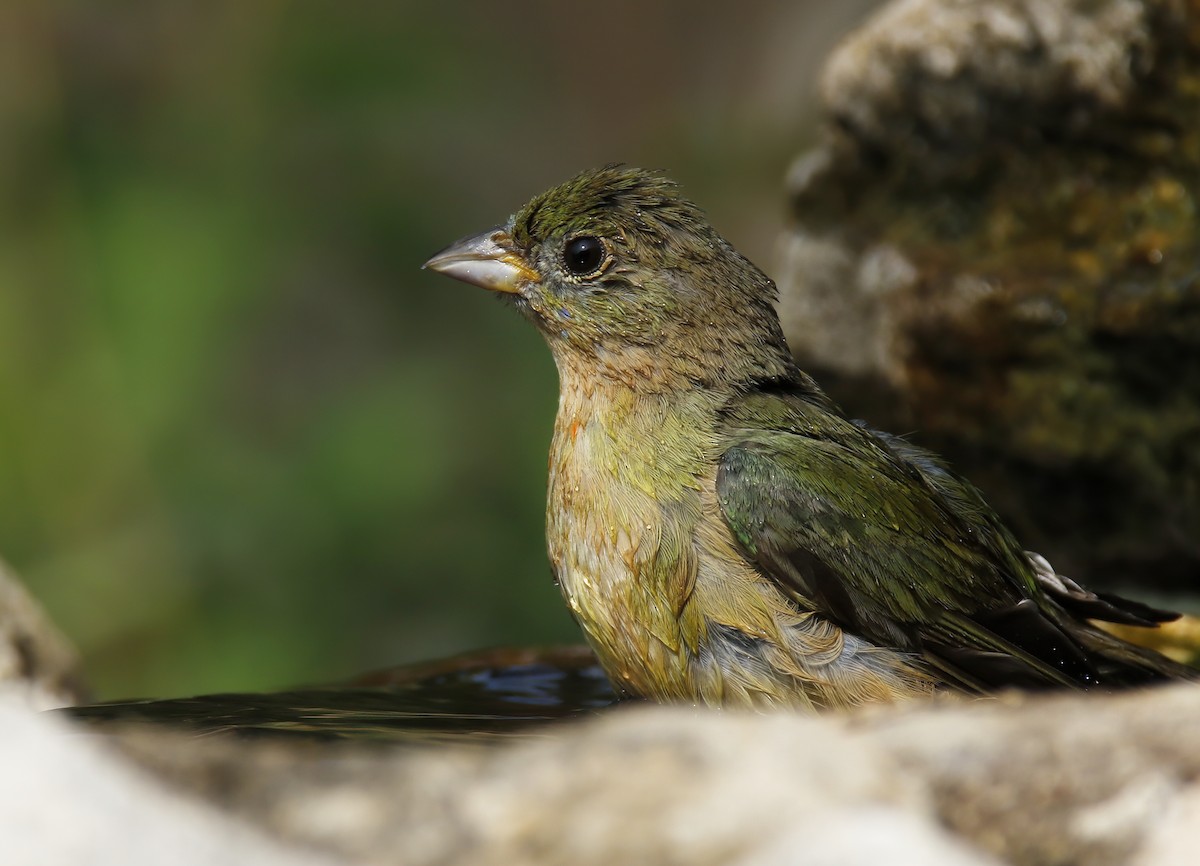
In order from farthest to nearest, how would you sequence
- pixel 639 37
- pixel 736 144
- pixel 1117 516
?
pixel 639 37, pixel 736 144, pixel 1117 516

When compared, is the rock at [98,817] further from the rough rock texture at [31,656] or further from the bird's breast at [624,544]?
the rough rock texture at [31,656]

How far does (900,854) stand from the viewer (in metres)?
1.51

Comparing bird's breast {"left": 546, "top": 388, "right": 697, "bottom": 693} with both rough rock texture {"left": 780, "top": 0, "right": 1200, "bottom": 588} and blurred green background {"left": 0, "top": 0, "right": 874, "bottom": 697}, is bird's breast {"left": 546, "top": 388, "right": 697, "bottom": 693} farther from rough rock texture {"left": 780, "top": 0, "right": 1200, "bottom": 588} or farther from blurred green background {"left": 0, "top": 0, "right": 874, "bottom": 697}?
blurred green background {"left": 0, "top": 0, "right": 874, "bottom": 697}

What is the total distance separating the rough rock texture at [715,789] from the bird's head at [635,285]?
177cm

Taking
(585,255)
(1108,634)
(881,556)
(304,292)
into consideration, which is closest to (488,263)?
(585,255)

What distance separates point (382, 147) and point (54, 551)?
3.46 metres

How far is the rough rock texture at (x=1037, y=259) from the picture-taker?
380cm

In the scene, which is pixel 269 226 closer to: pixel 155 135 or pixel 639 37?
pixel 155 135

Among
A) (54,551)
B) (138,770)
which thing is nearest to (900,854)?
(138,770)

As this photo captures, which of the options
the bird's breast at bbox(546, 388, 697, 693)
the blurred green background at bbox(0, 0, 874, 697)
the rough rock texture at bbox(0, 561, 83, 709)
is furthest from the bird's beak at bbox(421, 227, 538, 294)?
the blurred green background at bbox(0, 0, 874, 697)

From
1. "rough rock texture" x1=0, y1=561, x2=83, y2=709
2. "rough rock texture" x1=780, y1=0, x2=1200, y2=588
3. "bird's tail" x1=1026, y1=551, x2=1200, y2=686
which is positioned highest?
"rough rock texture" x1=780, y1=0, x2=1200, y2=588

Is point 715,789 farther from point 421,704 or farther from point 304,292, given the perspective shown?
point 304,292

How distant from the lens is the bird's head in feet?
11.4

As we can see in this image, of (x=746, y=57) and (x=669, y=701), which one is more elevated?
(x=746, y=57)
